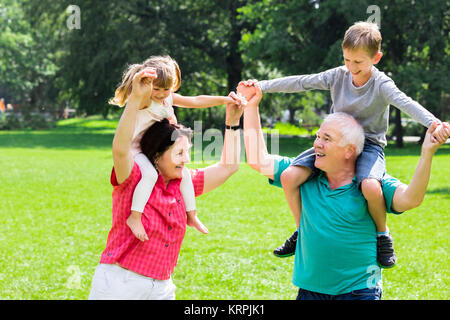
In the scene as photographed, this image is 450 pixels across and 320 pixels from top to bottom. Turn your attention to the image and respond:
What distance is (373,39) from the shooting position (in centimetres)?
315

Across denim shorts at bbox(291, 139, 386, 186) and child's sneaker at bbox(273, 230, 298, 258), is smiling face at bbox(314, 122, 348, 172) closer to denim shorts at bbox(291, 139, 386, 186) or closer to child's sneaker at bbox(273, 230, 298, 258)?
denim shorts at bbox(291, 139, 386, 186)


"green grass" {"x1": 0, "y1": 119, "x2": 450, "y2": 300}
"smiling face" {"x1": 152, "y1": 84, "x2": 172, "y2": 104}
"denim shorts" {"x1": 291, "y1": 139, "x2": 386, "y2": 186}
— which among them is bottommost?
"green grass" {"x1": 0, "y1": 119, "x2": 450, "y2": 300}

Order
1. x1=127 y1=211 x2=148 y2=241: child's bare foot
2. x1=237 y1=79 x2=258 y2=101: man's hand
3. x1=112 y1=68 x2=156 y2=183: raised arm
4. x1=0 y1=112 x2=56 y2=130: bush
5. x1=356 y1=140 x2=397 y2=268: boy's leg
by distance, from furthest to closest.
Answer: x1=0 y1=112 x2=56 y2=130: bush
x1=237 y1=79 x2=258 y2=101: man's hand
x1=356 y1=140 x2=397 y2=268: boy's leg
x1=127 y1=211 x2=148 y2=241: child's bare foot
x1=112 y1=68 x2=156 y2=183: raised arm

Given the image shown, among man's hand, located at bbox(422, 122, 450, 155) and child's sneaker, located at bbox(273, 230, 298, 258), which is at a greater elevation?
man's hand, located at bbox(422, 122, 450, 155)

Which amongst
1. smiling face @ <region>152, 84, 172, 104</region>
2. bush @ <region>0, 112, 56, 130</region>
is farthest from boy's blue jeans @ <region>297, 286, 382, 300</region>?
bush @ <region>0, 112, 56, 130</region>

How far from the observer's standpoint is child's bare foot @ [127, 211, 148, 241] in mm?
2652

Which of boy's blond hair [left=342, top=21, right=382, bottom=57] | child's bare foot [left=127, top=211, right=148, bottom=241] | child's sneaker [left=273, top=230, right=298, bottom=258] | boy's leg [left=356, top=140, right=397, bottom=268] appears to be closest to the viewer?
child's bare foot [left=127, top=211, right=148, bottom=241]

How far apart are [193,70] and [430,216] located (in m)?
24.2

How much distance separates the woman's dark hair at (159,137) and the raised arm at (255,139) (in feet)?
1.66

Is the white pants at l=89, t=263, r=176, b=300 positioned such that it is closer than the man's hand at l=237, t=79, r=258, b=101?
Yes

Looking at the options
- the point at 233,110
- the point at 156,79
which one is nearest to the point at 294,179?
the point at 233,110

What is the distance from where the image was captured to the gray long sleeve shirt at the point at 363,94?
321 cm

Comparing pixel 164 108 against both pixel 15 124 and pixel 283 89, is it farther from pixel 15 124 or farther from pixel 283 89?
pixel 15 124
